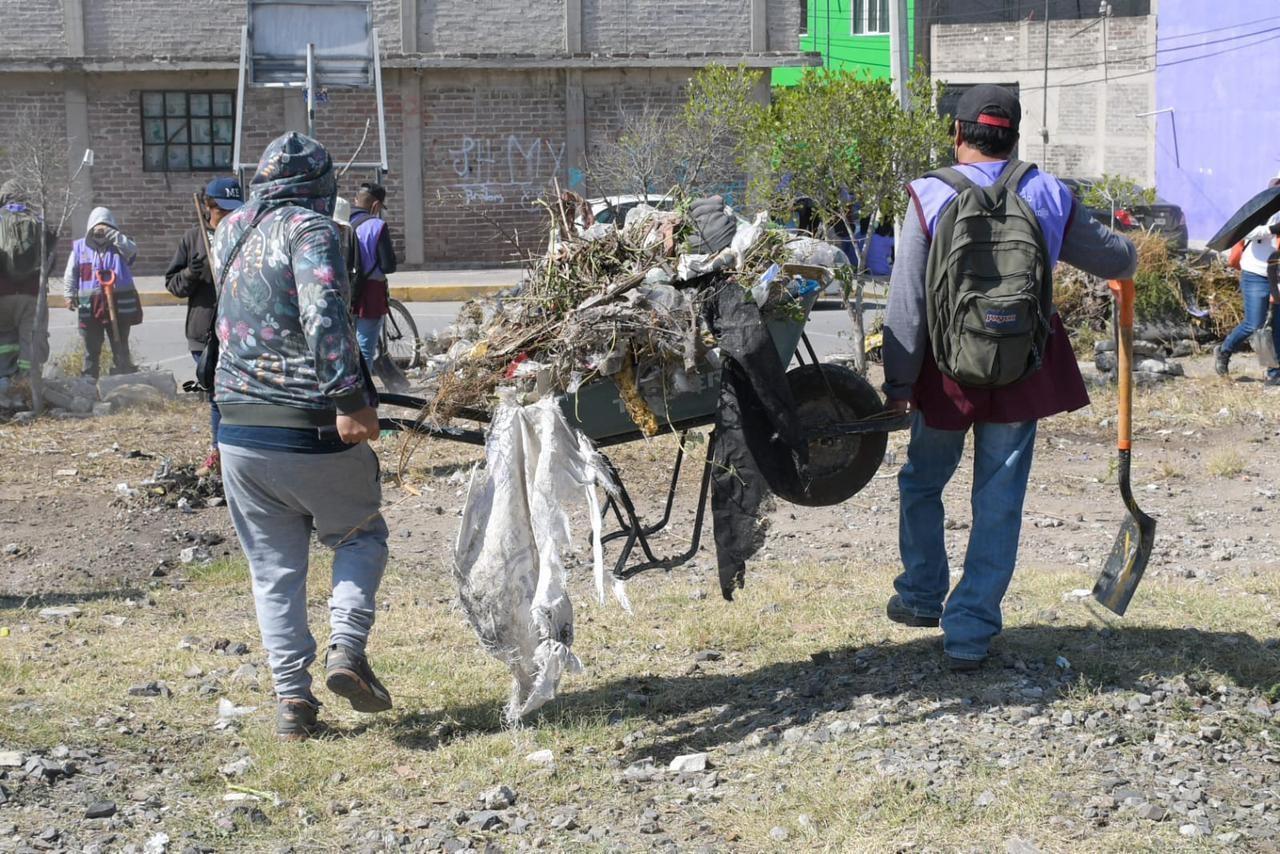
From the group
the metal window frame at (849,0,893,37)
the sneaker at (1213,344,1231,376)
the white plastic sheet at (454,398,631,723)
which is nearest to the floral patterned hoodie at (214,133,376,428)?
the white plastic sheet at (454,398,631,723)

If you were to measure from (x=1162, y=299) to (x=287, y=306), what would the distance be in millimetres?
10118

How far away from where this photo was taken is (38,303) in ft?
34.6

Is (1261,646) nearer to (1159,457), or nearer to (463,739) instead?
(463,739)

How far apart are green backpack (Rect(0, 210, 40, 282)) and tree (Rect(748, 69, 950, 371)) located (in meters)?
5.50

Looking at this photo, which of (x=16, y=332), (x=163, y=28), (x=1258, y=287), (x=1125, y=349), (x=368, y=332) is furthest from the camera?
(x=163, y=28)

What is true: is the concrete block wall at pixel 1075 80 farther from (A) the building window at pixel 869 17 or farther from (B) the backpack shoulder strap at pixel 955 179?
(B) the backpack shoulder strap at pixel 955 179

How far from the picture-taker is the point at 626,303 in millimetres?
4215

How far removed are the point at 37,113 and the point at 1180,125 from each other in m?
24.8

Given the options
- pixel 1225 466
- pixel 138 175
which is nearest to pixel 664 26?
pixel 138 175

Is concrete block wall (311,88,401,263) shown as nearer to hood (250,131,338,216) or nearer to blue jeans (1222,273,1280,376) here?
blue jeans (1222,273,1280,376)

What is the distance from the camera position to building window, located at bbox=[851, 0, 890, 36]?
4159cm

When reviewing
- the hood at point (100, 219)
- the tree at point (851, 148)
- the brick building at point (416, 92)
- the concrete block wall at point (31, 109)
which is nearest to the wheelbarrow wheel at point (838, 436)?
the tree at point (851, 148)

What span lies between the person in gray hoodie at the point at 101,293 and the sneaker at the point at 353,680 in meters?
8.01

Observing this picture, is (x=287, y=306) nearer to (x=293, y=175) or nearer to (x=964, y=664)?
(x=293, y=175)
